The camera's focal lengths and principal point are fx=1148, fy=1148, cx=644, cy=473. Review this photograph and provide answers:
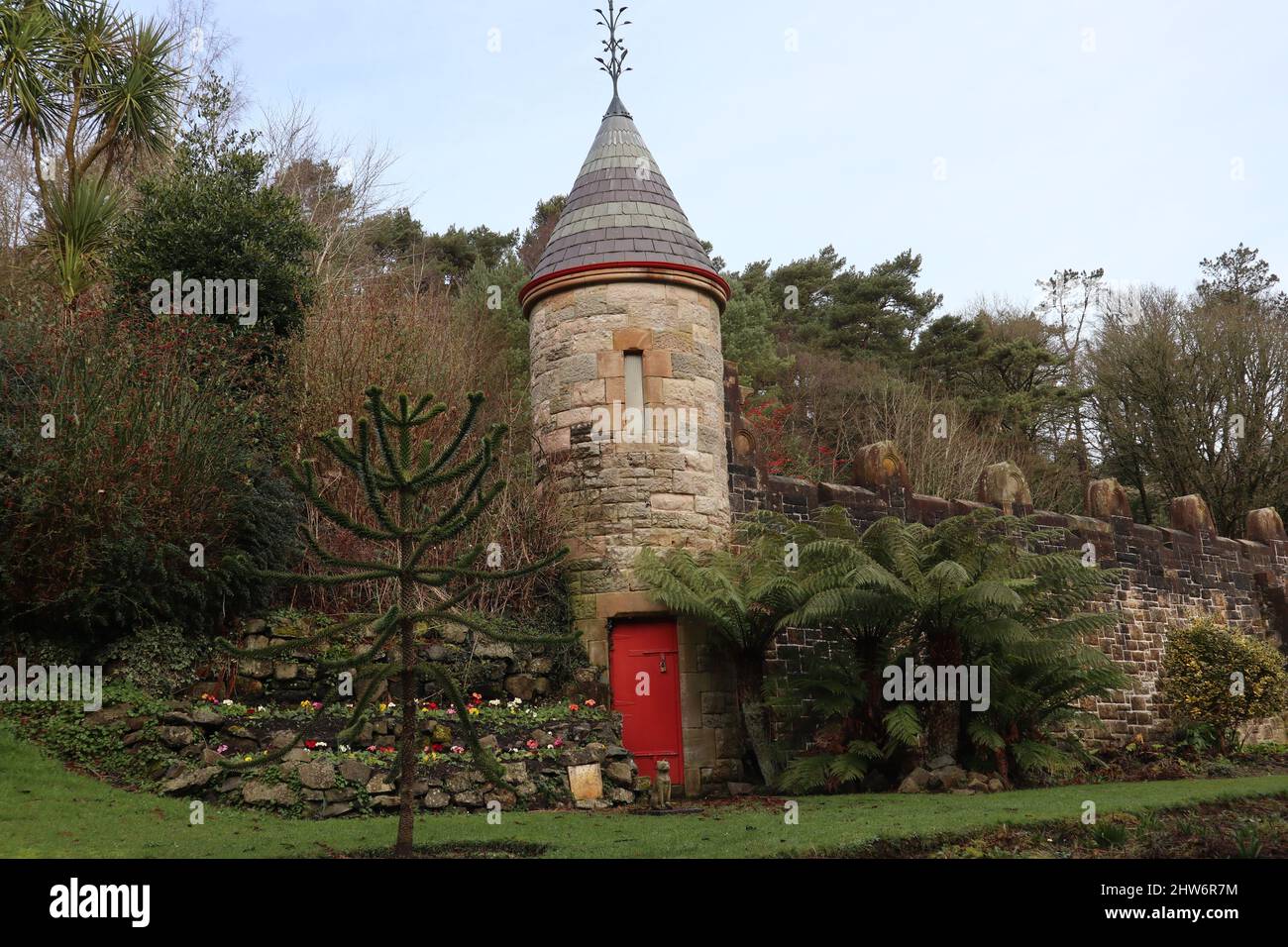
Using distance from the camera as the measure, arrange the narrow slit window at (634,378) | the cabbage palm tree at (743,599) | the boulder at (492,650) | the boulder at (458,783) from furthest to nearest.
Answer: the narrow slit window at (634,378) → the boulder at (492,650) → the cabbage palm tree at (743,599) → the boulder at (458,783)

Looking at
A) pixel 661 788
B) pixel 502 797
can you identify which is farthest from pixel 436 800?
pixel 661 788

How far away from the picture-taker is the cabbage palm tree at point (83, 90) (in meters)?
14.3

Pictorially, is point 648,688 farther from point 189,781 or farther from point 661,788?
point 189,781

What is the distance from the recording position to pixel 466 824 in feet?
28.8

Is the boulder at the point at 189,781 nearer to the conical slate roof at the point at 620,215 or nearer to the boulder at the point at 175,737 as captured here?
the boulder at the point at 175,737

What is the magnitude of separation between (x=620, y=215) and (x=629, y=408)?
8.02 ft

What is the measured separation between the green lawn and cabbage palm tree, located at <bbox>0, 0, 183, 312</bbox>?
724 cm

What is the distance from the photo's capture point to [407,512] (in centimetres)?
704

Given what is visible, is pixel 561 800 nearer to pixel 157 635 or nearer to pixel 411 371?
pixel 157 635

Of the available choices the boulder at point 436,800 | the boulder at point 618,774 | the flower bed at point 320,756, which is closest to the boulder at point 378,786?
the flower bed at point 320,756

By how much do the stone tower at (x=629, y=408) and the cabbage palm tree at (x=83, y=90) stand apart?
5.85m

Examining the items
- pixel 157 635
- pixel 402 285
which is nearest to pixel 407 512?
pixel 157 635

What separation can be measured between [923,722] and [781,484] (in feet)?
12.4
